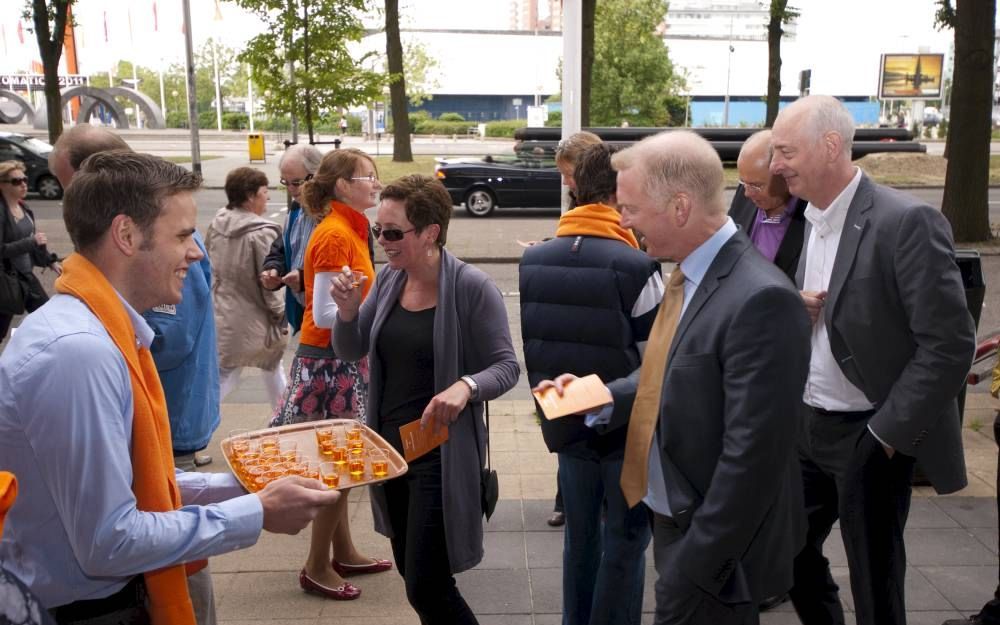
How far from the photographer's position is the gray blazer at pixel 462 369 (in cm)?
337

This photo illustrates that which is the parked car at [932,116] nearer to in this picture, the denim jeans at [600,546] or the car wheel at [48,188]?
the car wheel at [48,188]

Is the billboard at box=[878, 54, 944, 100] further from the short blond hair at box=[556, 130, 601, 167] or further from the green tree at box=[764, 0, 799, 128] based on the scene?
the short blond hair at box=[556, 130, 601, 167]

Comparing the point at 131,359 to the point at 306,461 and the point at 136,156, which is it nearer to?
the point at 136,156

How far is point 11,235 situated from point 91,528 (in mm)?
6684

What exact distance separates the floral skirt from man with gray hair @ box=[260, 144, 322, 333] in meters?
0.84

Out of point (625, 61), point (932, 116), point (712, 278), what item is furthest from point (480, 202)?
point (932, 116)

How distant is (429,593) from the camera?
334 centimetres

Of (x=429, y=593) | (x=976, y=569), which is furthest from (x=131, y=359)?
(x=976, y=569)

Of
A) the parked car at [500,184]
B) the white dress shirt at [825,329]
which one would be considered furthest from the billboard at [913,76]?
the white dress shirt at [825,329]

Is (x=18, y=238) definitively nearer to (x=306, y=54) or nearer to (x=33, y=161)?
(x=306, y=54)

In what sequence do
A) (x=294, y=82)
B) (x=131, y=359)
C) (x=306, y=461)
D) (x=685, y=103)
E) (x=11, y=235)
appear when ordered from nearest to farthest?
(x=131, y=359)
(x=306, y=461)
(x=11, y=235)
(x=294, y=82)
(x=685, y=103)

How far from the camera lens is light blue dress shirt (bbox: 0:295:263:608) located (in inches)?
73.0

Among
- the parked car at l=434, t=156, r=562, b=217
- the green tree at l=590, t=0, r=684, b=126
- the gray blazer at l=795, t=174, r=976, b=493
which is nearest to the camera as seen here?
the gray blazer at l=795, t=174, r=976, b=493

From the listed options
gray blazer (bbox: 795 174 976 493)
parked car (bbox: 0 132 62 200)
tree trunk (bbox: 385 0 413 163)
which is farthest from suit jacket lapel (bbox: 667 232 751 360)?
tree trunk (bbox: 385 0 413 163)
